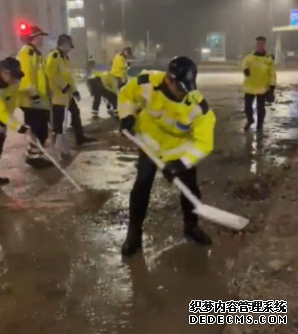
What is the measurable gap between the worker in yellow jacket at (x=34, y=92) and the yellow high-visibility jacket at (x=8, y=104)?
1.02 metres

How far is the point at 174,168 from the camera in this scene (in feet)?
13.5

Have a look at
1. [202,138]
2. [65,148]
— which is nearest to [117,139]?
[65,148]

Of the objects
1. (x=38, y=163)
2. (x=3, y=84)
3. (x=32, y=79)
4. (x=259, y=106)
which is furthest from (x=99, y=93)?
(x=3, y=84)

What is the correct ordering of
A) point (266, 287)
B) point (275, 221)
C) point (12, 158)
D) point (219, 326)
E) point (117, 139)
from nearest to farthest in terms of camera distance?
point (219, 326)
point (266, 287)
point (275, 221)
point (12, 158)
point (117, 139)

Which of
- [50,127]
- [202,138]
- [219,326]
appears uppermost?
[202,138]

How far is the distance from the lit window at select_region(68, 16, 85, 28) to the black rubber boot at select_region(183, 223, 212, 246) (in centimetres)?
2353

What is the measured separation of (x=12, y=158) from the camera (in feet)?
27.3

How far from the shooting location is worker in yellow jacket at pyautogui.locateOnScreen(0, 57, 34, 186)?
6.07 metres

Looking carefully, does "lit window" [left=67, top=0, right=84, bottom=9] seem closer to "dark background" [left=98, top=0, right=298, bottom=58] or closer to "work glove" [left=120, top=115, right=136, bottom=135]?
"dark background" [left=98, top=0, right=298, bottom=58]

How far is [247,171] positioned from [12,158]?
3571mm

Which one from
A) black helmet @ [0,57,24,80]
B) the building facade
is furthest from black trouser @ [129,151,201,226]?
the building facade

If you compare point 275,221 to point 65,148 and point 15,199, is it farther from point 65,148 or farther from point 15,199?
point 65,148

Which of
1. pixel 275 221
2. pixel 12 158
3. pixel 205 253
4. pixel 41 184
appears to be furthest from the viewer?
pixel 12 158

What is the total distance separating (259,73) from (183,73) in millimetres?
6313
